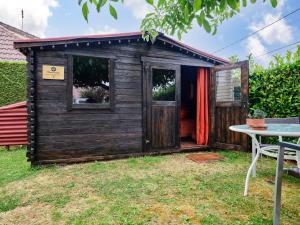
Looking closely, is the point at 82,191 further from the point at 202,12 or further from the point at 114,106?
the point at 202,12

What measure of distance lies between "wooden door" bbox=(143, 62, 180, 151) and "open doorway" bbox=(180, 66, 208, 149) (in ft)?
2.53

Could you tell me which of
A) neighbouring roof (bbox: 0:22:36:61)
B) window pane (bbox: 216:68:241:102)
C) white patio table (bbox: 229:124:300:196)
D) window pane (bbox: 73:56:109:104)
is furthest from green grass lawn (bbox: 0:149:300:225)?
neighbouring roof (bbox: 0:22:36:61)

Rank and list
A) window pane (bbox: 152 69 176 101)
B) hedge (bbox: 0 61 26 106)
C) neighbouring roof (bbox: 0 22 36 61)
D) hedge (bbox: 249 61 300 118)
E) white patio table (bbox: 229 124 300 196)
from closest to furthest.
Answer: white patio table (bbox: 229 124 300 196)
hedge (bbox: 249 61 300 118)
window pane (bbox: 152 69 176 101)
hedge (bbox: 0 61 26 106)
neighbouring roof (bbox: 0 22 36 61)

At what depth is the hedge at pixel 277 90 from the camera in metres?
4.75

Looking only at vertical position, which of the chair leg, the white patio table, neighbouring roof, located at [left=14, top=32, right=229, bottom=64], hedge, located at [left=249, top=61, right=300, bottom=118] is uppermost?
neighbouring roof, located at [left=14, top=32, right=229, bottom=64]

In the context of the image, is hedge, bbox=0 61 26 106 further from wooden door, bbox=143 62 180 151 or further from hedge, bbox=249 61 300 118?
hedge, bbox=249 61 300 118

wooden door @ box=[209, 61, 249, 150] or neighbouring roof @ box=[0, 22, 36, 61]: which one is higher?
neighbouring roof @ box=[0, 22, 36, 61]

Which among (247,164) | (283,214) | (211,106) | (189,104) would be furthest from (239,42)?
(283,214)

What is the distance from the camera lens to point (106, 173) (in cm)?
407

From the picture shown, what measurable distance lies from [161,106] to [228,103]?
5.99 feet

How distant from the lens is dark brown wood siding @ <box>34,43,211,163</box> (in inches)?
180

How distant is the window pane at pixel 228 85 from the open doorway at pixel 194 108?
37 centimetres

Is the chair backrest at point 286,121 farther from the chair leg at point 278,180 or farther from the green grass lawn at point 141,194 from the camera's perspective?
the chair leg at point 278,180

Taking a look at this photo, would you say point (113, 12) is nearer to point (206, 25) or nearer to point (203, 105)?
point (206, 25)
